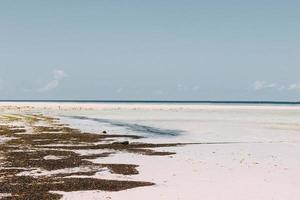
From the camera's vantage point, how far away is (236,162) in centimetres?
2747

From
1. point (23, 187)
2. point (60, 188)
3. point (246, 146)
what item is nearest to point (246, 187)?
point (60, 188)

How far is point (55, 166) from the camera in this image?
2577 centimetres

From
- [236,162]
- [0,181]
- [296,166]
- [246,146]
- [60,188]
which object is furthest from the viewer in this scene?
[246,146]

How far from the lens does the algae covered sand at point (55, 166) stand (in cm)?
1997

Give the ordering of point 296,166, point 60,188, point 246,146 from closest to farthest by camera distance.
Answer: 1. point 60,188
2. point 296,166
3. point 246,146

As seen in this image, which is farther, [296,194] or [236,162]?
[236,162]

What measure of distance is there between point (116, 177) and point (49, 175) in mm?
3106

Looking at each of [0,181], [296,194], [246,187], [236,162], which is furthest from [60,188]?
[236,162]

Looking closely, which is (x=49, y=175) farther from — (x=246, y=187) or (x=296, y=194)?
(x=296, y=194)

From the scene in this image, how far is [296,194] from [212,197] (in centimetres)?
321

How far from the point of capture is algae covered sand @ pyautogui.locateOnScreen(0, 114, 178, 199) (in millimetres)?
19969

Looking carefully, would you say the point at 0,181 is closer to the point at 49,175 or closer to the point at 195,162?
the point at 49,175

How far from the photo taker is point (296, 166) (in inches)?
1016

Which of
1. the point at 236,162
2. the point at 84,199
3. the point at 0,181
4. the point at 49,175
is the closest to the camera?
the point at 84,199
